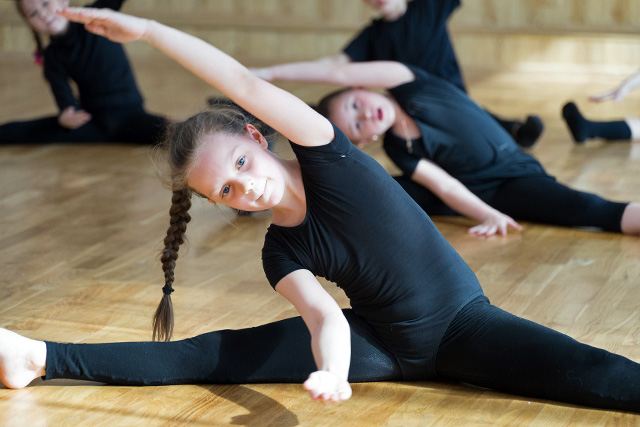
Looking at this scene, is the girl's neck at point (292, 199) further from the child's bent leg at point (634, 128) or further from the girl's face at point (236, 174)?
the child's bent leg at point (634, 128)

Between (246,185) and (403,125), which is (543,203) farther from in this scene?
(246,185)

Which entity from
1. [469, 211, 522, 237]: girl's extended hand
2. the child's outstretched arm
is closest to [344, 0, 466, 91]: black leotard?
the child's outstretched arm

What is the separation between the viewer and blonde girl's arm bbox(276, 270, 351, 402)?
113cm

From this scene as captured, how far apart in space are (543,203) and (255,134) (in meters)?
1.19

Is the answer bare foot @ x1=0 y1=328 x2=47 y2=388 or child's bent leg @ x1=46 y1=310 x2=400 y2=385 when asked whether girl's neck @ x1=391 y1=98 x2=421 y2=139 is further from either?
bare foot @ x1=0 y1=328 x2=47 y2=388

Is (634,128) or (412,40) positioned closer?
(412,40)

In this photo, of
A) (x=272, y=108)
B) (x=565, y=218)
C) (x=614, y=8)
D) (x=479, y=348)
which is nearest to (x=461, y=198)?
(x=565, y=218)

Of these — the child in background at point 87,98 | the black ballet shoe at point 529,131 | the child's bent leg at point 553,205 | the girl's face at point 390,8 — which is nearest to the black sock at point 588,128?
the black ballet shoe at point 529,131

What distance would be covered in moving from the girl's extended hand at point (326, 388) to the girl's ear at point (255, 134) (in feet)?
1.38

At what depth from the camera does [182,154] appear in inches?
53.4

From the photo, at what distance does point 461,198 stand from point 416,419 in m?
1.09

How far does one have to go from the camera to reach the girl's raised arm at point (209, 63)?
3.98 feet

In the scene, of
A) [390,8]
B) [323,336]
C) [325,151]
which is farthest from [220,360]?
[390,8]

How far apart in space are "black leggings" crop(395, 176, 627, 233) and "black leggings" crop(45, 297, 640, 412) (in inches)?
36.7
